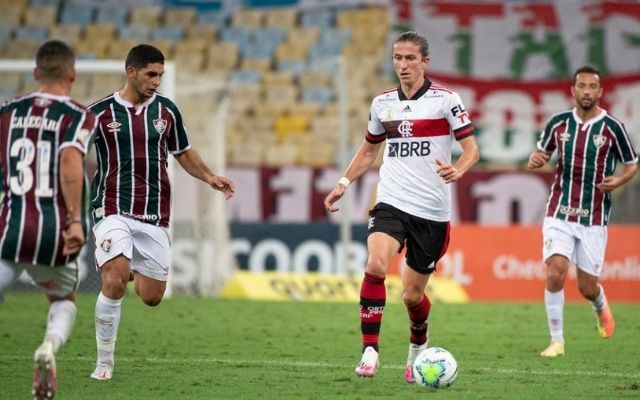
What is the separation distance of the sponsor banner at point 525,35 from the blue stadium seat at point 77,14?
21.9 feet

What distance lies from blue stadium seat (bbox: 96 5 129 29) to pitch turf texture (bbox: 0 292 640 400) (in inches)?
381

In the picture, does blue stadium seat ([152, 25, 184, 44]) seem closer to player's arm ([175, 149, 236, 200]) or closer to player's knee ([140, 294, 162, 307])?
player's arm ([175, 149, 236, 200])

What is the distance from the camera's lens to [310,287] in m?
17.9

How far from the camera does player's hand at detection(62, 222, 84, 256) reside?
717 centimetres

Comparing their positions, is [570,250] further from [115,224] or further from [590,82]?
[115,224]

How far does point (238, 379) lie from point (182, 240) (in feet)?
31.9

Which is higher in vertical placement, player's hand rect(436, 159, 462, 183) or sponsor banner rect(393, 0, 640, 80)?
sponsor banner rect(393, 0, 640, 80)

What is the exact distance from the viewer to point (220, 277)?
62.0ft

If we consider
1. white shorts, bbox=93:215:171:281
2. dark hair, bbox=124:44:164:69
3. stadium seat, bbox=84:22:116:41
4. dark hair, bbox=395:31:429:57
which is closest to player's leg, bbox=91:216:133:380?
white shorts, bbox=93:215:171:281

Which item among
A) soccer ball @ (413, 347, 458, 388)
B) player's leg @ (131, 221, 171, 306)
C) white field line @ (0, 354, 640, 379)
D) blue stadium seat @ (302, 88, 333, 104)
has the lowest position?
white field line @ (0, 354, 640, 379)

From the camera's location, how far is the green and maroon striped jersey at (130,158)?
898 centimetres

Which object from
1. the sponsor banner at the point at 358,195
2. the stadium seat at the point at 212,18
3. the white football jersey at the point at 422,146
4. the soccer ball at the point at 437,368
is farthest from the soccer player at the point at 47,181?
the stadium seat at the point at 212,18

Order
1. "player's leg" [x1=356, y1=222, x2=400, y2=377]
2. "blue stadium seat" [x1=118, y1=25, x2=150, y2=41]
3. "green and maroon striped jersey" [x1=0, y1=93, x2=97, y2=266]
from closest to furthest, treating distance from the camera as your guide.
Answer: "green and maroon striped jersey" [x1=0, y1=93, x2=97, y2=266]
"player's leg" [x1=356, y1=222, x2=400, y2=377]
"blue stadium seat" [x1=118, y1=25, x2=150, y2=41]

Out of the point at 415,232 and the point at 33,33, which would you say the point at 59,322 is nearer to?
the point at 415,232
